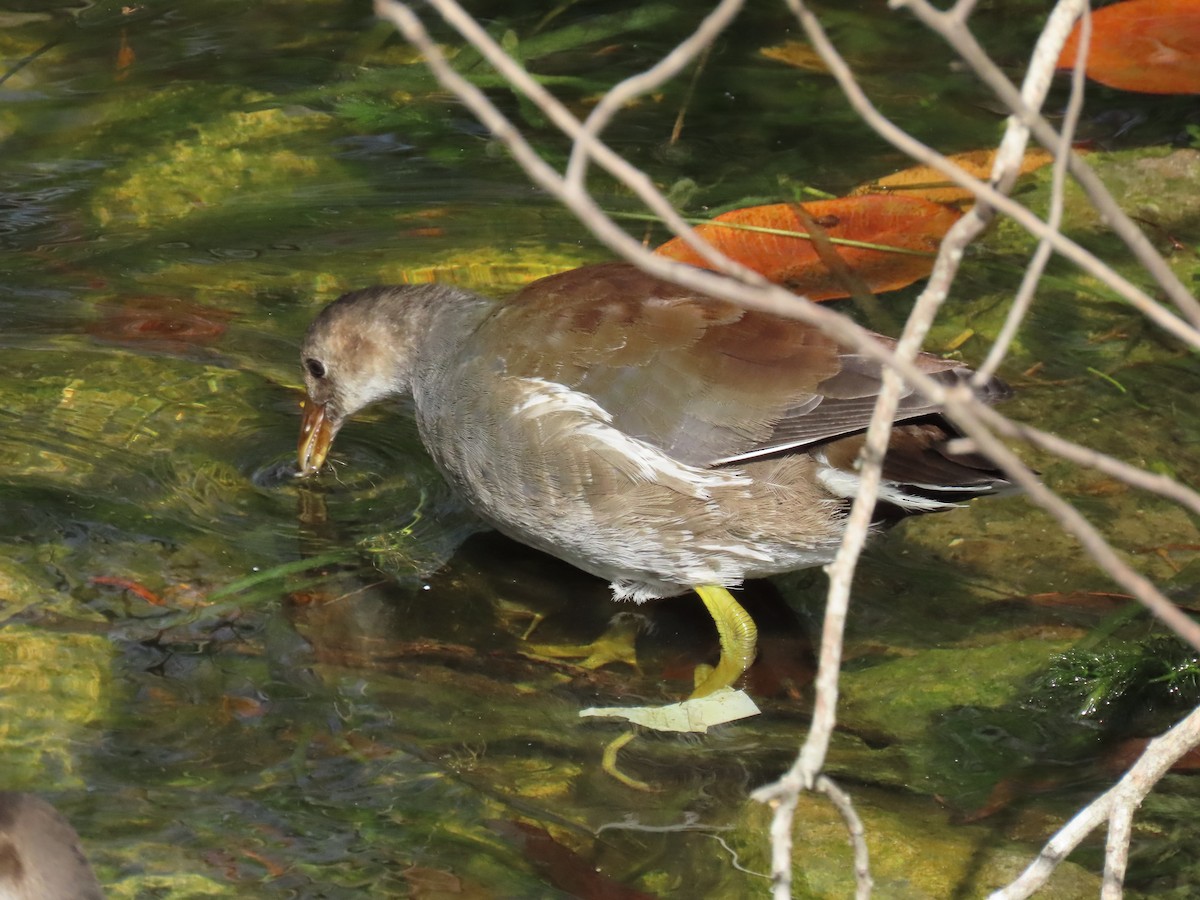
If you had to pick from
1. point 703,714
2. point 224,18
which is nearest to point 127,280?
point 224,18

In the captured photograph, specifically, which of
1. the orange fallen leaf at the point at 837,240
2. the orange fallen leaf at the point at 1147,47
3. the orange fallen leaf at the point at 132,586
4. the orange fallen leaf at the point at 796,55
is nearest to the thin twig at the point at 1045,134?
the orange fallen leaf at the point at 132,586

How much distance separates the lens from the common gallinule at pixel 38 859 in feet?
9.00

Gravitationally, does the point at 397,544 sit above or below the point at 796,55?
below

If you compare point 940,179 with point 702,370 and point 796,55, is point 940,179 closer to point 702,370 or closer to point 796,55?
point 796,55

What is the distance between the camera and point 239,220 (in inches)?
247

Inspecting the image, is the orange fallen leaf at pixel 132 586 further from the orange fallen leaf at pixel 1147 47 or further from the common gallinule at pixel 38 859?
the orange fallen leaf at pixel 1147 47

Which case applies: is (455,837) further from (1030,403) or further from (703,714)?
(1030,403)

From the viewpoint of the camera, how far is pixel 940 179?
21.1 feet

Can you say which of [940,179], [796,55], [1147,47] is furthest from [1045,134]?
[796,55]

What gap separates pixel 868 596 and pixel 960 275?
6.47 ft

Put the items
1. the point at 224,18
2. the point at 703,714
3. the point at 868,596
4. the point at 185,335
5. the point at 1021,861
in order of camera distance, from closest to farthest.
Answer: the point at 1021,861 → the point at 703,714 → the point at 868,596 → the point at 185,335 → the point at 224,18

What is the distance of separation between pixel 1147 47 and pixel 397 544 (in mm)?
4493

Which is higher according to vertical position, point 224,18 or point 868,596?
point 224,18

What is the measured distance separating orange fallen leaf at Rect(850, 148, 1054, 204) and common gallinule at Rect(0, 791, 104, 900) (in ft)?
14.5
